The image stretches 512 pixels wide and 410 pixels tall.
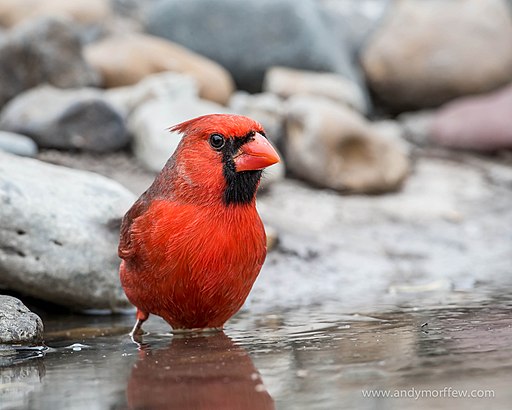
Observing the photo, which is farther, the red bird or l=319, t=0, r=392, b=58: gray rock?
l=319, t=0, r=392, b=58: gray rock

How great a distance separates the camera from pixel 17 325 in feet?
12.7

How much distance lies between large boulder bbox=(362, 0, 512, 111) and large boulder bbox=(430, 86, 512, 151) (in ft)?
2.44

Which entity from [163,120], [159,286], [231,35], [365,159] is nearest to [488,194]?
[365,159]

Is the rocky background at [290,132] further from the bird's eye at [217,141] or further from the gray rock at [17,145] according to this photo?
the bird's eye at [217,141]

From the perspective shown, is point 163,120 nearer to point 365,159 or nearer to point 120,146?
point 120,146

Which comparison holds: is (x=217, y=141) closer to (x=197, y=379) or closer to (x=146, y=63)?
(x=197, y=379)

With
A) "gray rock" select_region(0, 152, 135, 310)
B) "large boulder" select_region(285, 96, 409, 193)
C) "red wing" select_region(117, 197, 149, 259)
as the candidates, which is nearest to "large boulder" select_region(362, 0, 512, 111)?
"large boulder" select_region(285, 96, 409, 193)

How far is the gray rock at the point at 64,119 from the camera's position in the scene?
6613 mm

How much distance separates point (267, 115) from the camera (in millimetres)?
7867

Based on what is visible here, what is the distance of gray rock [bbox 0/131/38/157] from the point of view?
19.8 ft

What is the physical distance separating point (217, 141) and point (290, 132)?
3740 mm

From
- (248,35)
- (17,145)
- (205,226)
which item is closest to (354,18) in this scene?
(248,35)

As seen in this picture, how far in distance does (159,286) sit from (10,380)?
86 cm

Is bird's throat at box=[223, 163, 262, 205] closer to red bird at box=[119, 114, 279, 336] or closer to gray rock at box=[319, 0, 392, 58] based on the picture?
red bird at box=[119, 114, 279, 336]
